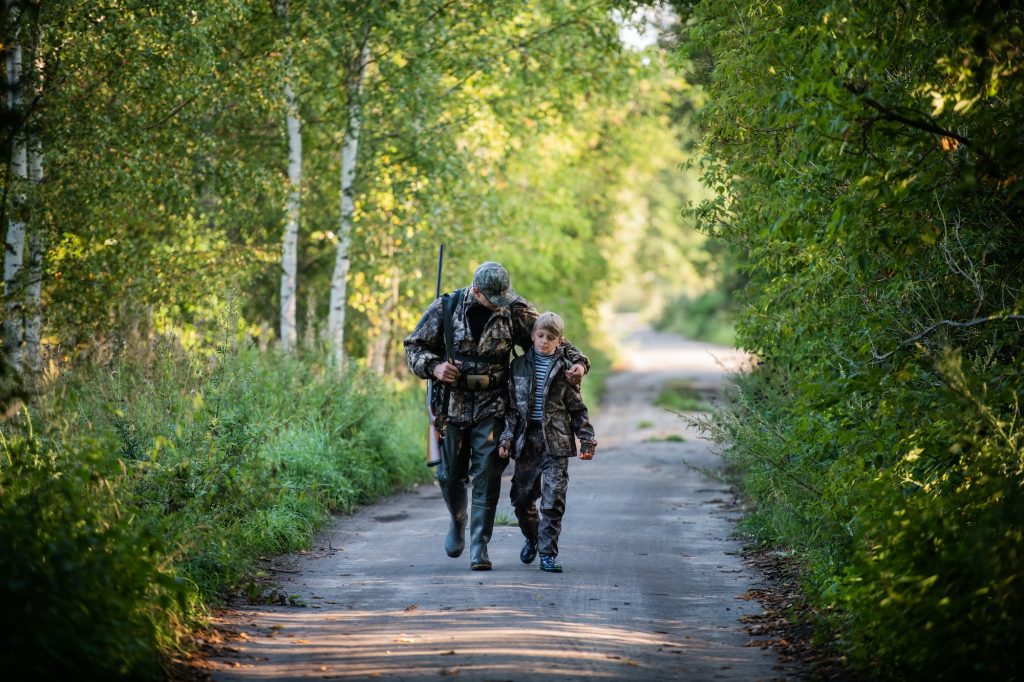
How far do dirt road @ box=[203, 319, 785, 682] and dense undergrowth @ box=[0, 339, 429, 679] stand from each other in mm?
427

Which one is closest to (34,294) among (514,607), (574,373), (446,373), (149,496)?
(149,496)

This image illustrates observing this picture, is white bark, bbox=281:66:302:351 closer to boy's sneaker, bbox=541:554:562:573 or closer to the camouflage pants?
the camouflage pants

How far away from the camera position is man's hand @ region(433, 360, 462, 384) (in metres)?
9.27

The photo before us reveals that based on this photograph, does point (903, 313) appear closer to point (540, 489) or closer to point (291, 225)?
point (540, 489)

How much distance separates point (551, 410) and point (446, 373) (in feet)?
2.86

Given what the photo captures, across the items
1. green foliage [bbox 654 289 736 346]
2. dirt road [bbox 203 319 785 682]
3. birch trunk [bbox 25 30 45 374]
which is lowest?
dirt road [bbox 203 319 785 682]

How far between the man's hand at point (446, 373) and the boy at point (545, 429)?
0.51 metres

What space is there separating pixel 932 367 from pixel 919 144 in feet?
5.01

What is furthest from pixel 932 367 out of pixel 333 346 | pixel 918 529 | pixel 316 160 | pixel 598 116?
pixel 598 116

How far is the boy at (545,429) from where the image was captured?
30.8 feet

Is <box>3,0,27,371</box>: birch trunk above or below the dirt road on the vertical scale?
above

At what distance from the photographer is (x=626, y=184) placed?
34.0m

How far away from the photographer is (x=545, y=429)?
9391 mm

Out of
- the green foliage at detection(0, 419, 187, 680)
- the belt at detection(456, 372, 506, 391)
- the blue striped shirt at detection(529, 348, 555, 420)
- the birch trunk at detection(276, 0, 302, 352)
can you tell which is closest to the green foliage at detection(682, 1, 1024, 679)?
the blue striped shirt at detection(529, 348, 555, 420)
